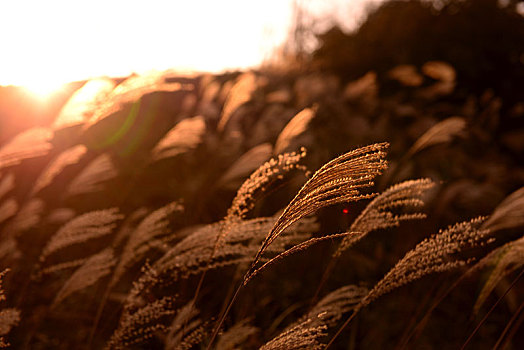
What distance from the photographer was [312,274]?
402 cm

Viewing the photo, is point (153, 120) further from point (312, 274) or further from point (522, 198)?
point (522, 198)

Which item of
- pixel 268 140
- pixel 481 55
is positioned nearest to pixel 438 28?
pixel 481 55

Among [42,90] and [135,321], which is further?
[42,90]

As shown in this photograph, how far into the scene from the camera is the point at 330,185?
111 cm

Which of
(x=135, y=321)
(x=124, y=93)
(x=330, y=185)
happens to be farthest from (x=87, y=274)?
(x=330, y=185)

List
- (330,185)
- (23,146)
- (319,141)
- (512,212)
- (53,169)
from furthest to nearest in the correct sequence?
(319,141)
(53,169)
(23,146)
(512,212)
(330,185)

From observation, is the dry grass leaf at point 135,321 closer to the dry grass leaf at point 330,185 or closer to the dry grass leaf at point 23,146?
the dry grass leaf at point 330,185

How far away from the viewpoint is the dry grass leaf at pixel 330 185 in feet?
3.52

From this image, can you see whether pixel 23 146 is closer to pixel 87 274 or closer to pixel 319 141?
pixel 87 274

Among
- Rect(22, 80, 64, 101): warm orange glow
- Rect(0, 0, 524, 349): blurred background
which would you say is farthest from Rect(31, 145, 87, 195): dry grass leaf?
Rect(22, 80, 64, 101): warm orange glow

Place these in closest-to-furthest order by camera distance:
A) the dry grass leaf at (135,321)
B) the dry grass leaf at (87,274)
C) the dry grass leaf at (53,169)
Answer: the dry grass leaf at (135,321) < the dry grass leaf at (87,274) < the dry grass leaf at (53,169)

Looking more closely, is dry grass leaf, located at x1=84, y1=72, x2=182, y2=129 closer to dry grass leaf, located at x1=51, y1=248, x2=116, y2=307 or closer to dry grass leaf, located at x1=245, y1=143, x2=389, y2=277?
dry grass leaf, located at x1=51, y1=248, x2=116, y2=307

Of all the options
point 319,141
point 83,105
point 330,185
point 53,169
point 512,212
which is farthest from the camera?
point 319,141

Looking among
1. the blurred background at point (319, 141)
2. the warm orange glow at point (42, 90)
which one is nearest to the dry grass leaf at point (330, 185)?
the blurred background at point (319, 141)
